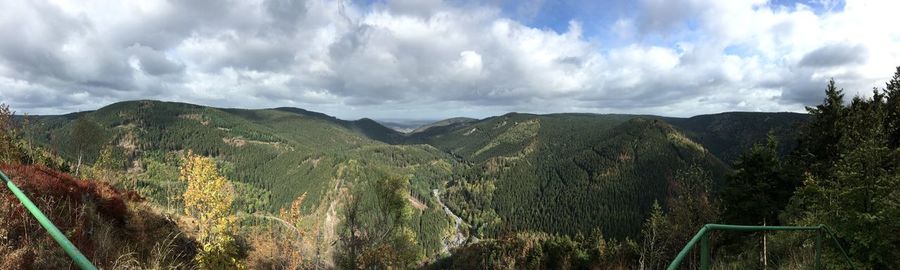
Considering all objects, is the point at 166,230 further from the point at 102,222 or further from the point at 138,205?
the point at 102,222

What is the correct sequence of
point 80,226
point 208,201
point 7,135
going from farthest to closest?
point 7,135
point 208,201
point 80,226

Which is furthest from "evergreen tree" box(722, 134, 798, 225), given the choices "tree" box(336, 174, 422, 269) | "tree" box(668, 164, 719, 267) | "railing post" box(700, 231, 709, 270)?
"railing post" box(700, 231, 709, 270)

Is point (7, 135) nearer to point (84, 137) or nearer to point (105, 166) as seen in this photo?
point (105, 166)

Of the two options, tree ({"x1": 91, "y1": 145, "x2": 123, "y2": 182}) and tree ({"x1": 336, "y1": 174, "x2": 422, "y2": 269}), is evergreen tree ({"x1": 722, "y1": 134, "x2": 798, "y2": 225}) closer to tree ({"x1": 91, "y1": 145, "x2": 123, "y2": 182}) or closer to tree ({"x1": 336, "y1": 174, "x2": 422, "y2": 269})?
tree ({"x1": 336, "y1": 174, "x2": 422, "y2": 269})

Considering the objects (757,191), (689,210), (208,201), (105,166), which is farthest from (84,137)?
(757,191)

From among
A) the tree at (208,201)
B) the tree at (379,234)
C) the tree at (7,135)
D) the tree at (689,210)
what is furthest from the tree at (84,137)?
the tree at (689,210)

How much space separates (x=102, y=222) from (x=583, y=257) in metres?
61.2

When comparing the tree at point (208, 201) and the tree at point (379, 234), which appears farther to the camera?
the tree at point (379, 234)

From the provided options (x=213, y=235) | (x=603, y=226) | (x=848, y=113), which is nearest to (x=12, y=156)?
(x=213, y=235)

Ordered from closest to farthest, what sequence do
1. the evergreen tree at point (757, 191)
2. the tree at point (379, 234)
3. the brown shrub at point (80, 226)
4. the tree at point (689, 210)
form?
the brown shrub at point (80, 226), the evergreen tree at point (757, 191), the tree at point (689, 210), the tree at point (379, 234)

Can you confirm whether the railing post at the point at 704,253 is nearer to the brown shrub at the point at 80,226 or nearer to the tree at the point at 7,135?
the brown shrub at the point at 80,226

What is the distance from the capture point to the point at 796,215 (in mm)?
→ 25203

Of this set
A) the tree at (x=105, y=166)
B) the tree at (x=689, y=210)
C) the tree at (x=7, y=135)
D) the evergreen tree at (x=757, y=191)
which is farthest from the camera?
the tree at (x=105, y=166)

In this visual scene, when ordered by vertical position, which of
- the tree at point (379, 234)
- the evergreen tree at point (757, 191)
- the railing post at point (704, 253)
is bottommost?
the tree at point (379, 234)
